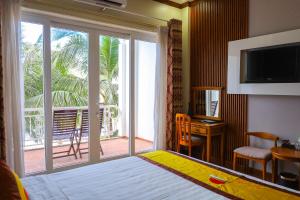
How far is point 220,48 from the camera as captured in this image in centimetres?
362

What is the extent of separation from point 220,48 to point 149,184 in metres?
2.77

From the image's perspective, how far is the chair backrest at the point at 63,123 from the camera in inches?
125

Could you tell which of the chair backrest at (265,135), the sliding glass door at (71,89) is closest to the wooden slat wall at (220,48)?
the chair backrest at (265,135)

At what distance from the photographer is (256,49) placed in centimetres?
308

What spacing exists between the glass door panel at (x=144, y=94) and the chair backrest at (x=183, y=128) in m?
1.13

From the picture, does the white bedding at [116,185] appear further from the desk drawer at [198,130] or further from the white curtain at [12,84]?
the desk drawer at [198,130]

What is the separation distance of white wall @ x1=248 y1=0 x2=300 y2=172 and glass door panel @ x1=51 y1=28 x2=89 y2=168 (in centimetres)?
251

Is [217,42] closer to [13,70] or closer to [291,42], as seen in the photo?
[291,42]

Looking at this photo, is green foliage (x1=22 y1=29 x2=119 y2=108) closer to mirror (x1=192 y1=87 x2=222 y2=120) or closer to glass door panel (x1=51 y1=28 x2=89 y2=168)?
glass door panel (x1=51 y1=28 x2=89 y2=168)

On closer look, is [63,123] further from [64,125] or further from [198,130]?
[198,130]

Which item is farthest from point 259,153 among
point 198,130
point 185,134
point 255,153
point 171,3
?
point 171,3

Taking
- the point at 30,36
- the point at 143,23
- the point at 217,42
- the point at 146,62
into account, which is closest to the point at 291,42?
the point at 217,42

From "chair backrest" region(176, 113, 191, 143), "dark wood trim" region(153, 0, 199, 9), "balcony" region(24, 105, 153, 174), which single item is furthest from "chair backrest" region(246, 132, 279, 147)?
"dark wood trim" region(153, 0, 199, 9)

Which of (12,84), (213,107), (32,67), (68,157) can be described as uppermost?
(32,67)
